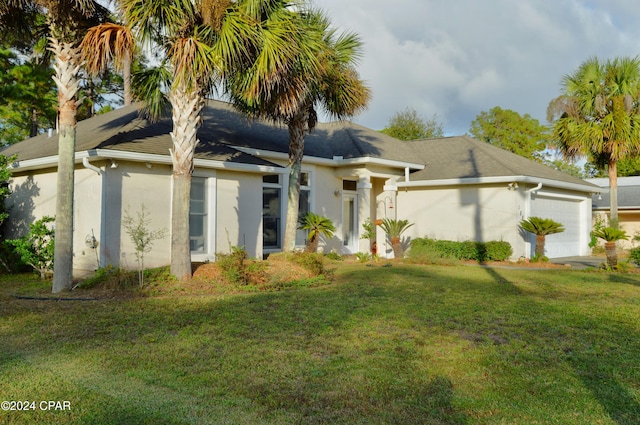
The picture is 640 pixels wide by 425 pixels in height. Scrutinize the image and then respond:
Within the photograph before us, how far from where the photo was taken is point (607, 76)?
1883 centimetres

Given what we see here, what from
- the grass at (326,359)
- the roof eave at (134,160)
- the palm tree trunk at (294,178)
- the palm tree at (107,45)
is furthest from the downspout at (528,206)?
the palm tree at (107,45)

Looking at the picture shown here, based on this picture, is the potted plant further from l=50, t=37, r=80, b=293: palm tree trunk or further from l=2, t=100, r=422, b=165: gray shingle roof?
l=50, t=37, r=80, b=293: palm tree trunk

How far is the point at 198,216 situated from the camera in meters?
13.6

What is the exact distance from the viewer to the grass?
14.2 ft

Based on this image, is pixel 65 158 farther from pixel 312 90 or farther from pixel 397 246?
pixel 397 246

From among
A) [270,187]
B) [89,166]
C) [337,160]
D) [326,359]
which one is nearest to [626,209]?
[337,160]

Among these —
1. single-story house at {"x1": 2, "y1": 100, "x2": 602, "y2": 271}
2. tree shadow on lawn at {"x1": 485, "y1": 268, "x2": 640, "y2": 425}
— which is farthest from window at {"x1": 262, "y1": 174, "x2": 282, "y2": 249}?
tree shadow on lawn at {"x1": 485, "y1": 268, "x2": 640, "y2": 425}

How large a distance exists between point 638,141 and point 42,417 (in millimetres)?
19840

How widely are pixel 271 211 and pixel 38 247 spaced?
260 inches

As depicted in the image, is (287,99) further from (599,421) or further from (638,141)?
(638,141)

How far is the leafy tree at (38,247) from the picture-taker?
39.3 feet

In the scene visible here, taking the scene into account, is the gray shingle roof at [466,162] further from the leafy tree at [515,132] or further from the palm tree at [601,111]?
the leafy tree at [515,132]

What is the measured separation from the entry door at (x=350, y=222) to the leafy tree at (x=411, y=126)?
65.0 feet

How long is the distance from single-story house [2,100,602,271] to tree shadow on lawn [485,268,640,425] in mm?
8824
